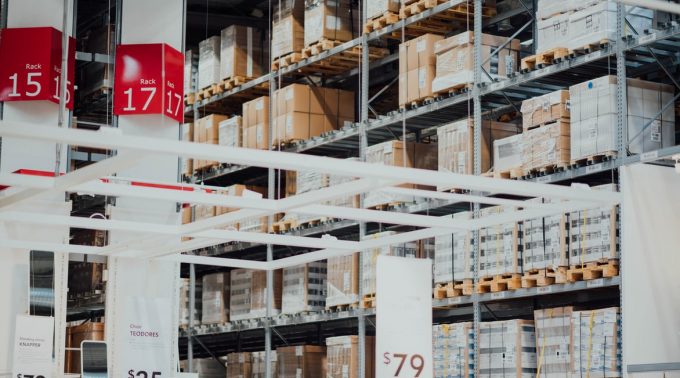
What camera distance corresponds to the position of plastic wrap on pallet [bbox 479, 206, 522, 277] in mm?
11703

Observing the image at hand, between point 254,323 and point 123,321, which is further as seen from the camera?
point 254,323

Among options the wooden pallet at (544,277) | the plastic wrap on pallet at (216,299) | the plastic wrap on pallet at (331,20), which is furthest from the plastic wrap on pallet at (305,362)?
the wooden pallet at (544,277)

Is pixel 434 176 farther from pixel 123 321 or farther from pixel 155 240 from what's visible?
pixel 123 321

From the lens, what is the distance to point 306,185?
15195 mm

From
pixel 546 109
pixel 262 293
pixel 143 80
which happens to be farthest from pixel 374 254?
pixel 143 80

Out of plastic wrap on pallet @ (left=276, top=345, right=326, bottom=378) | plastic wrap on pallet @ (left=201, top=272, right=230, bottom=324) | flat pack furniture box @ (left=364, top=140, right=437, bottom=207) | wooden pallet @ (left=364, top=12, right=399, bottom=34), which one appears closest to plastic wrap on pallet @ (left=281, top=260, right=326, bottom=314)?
plastic wrap on pallet @ (left=276, top=345, right=326, bottom=378)

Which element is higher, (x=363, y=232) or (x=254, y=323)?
(x=363, y=232)

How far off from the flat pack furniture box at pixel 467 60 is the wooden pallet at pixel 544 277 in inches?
87.6

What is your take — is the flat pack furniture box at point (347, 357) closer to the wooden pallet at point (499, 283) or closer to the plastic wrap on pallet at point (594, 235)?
the wooden pallet at point (499, 283)

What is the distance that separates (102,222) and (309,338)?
982 centimetres

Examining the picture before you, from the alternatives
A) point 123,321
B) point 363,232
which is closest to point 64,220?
point 123,321

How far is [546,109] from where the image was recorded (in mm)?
11398

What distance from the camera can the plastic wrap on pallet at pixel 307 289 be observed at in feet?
50.1

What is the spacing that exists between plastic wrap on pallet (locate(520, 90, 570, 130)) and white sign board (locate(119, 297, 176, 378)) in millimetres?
4033
